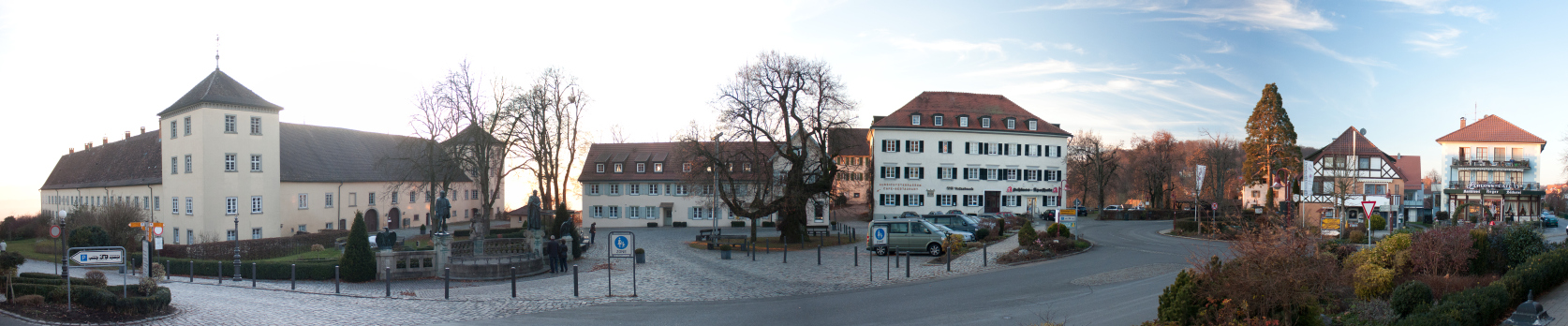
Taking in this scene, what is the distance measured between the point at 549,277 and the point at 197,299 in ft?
27.0

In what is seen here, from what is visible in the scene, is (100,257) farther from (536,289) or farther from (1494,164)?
(1494,164)

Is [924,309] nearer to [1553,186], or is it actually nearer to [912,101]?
[912,101]

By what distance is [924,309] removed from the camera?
13375mm

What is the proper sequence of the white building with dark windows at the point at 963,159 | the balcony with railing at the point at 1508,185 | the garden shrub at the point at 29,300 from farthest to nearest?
the white building with dark windows at the point at 963,159 < the balcony with railing at the point at 1508,185 < the garden shrub at the point at 29,300

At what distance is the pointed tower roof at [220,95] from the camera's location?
41125 mm

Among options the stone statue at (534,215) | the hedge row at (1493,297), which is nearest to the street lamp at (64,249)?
the stone statue at (534,215)

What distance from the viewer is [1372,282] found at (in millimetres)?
12195

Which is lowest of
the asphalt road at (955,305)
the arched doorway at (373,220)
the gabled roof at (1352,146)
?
the arched doorway at (373,220)

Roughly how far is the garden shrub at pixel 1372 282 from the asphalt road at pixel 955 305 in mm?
2334

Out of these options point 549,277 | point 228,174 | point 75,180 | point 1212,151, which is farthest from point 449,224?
point 1212,151

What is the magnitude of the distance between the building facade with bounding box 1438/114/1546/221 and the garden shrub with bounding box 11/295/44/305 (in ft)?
238

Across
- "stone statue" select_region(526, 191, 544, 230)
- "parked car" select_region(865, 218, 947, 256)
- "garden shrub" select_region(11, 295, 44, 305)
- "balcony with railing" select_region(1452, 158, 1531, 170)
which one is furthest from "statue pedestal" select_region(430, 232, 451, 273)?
"balcony with railing" select_region(1452, 158, 1531, 170)

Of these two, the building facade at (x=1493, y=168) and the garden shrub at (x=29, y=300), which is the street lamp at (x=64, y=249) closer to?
the garden shrub at (x=29, y=300)

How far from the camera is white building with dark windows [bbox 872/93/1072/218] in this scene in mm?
56469
